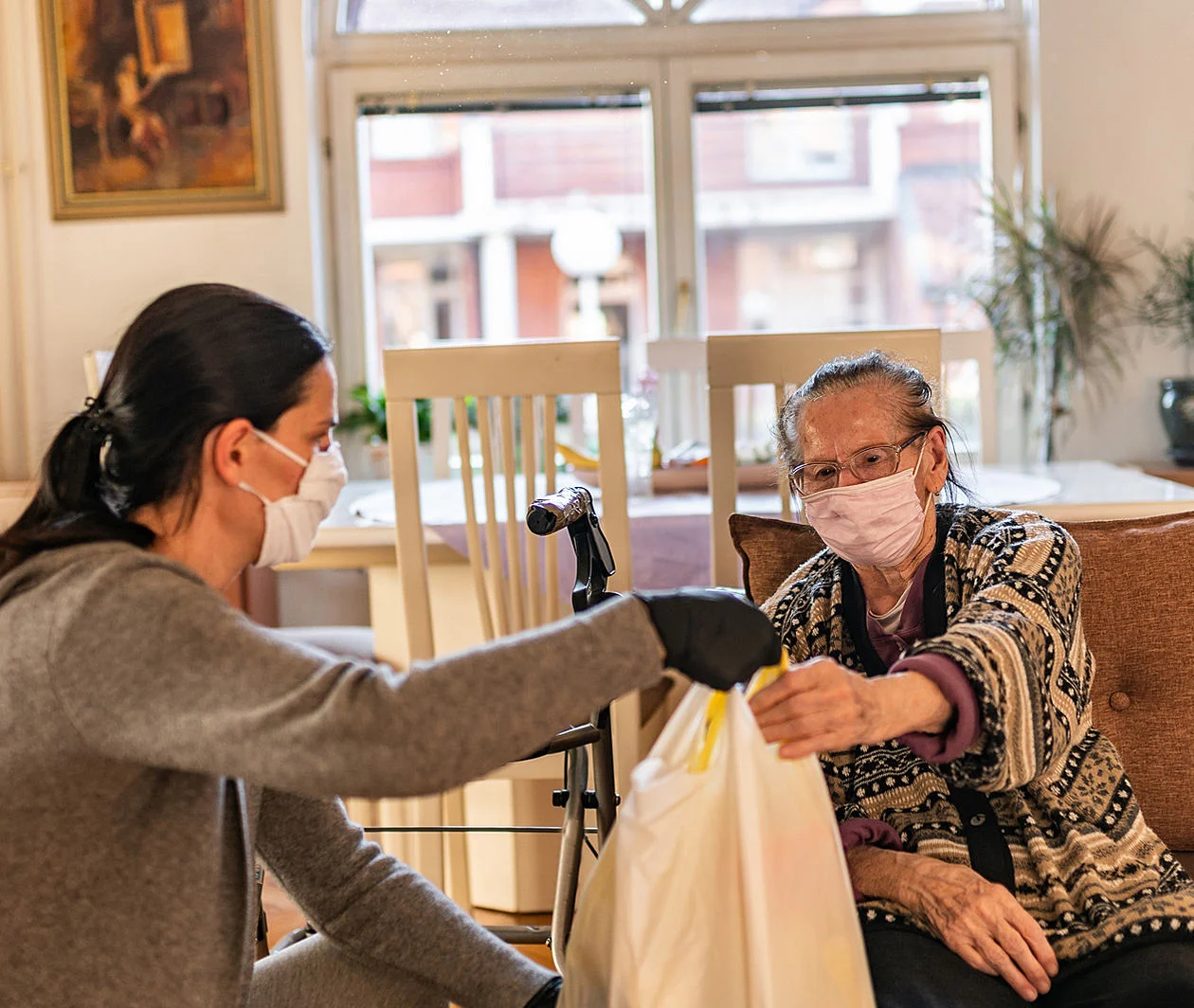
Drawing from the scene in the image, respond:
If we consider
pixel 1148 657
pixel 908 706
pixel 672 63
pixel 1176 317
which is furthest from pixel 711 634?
pixel 672 63

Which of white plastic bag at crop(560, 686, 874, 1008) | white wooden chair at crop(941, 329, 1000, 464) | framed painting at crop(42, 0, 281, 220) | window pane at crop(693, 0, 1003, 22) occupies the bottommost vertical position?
white plastic bag at crop(560, 686, 874, 1008)

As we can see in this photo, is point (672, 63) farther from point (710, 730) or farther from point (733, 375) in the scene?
point (710, 730)

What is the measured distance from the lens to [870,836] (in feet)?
4.31

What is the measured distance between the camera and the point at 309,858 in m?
1.24

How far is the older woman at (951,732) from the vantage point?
1.13 m

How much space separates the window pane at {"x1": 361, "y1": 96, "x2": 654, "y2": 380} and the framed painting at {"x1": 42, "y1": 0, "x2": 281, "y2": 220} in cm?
40

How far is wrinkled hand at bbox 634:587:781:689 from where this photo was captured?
0.89m

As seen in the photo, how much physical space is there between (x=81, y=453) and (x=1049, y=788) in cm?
94

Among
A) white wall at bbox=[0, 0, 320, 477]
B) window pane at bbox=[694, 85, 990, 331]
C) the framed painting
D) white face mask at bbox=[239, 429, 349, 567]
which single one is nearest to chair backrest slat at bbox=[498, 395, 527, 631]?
white face mask at bbox=[239, 429, 349, 567]

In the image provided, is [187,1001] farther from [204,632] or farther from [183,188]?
[183,188]

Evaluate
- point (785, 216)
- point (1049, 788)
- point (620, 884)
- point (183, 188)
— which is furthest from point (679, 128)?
point (620, 884)

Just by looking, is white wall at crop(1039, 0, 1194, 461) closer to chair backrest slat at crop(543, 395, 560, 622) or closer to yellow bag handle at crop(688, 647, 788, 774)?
chair backrest slat at crop(543, 395, 560, 622)

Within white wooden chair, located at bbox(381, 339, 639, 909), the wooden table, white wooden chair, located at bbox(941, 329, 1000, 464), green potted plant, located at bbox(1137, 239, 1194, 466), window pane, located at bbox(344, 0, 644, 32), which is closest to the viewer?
white wooden chair, located at bbox(381, 339, 639, 909)

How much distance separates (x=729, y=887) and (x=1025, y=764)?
1.03 feet
